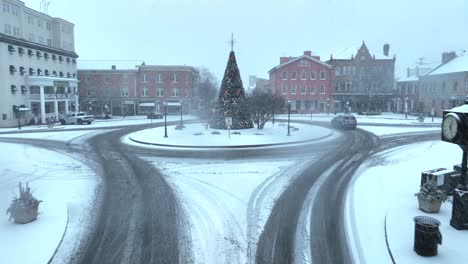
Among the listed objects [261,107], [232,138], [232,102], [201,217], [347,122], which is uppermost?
[232,102]

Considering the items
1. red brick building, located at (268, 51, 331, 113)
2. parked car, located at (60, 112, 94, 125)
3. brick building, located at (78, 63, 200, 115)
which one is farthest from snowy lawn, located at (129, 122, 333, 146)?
brick building, located at (78, 63, 200, 115)

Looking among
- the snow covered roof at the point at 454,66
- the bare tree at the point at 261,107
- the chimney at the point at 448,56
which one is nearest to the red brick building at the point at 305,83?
the snow covered roof at the point at 454,66

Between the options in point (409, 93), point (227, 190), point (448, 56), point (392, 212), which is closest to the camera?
point (392, 212)

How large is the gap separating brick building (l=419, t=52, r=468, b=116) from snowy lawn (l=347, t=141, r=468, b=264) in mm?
37235

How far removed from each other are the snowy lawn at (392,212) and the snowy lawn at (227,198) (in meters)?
2.64

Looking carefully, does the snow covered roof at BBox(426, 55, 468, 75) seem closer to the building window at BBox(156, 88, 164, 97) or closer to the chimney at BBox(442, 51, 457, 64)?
the chimney at BBox(442, 51, 457, 64)

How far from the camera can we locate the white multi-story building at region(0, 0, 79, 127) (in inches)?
1742

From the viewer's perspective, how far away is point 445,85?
172 feet

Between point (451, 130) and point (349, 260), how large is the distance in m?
4.75

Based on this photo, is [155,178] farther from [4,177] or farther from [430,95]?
[430,95]

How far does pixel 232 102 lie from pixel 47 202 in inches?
811

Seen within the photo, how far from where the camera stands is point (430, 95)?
5631cm

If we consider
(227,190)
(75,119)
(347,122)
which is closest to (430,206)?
(227,190)

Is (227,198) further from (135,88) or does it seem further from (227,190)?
(135,88)
